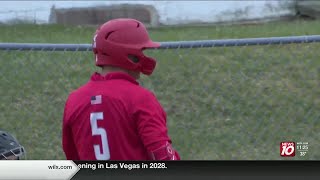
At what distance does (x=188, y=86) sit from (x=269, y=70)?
0.68m

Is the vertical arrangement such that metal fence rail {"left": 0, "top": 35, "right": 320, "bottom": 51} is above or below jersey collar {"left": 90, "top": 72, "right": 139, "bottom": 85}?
below

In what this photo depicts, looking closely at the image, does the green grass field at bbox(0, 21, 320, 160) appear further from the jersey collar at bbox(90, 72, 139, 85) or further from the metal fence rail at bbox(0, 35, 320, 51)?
the jersey collar at bbox(90, 72, 139, 85)

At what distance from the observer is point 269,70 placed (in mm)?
6023

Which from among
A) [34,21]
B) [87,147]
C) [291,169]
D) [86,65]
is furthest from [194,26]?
[87,147]

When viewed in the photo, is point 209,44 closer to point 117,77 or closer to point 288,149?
point 288,149

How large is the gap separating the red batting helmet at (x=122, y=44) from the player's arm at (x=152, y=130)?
226mm

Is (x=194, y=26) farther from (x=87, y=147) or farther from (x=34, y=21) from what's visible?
(x=87, y=147)

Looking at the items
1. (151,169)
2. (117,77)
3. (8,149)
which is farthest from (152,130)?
(8,149)

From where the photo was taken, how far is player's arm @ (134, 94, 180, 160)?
11.4 ft

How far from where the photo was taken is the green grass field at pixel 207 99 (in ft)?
19.7

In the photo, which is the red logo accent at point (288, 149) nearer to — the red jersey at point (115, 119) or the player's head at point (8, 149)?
the red jersey at point (115, 119)

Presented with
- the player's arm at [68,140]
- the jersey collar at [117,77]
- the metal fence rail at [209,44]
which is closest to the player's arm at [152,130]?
the jersey collar at [117,77]

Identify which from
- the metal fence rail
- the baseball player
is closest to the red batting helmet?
the baseball player

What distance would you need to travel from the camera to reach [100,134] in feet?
11.8
